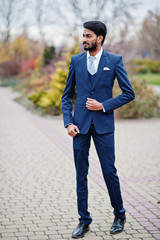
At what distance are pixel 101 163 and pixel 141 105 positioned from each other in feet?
31.7

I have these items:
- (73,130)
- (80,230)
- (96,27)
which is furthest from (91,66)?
(80,230)

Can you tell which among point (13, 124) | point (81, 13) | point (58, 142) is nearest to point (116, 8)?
point (81, 13)

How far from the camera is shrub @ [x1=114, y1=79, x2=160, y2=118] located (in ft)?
42.6

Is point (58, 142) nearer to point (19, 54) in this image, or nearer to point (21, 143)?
point (21, 143)

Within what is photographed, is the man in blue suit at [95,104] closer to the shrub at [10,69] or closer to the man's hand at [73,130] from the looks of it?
the man's hand at [73,130]

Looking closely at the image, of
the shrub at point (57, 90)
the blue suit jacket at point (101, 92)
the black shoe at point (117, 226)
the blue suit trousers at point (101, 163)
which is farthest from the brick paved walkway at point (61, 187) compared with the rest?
the shrub at point (57, 90)

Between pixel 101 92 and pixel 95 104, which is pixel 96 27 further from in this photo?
pixel 95 104

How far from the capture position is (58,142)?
30.4 feet

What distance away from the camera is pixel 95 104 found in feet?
11.7

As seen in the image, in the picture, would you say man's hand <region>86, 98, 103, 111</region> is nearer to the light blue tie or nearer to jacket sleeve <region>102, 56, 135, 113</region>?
jacket sleeve <region>102, 56, 135, 113</region>

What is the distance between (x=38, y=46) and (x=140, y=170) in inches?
2221

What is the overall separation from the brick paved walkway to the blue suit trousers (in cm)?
32

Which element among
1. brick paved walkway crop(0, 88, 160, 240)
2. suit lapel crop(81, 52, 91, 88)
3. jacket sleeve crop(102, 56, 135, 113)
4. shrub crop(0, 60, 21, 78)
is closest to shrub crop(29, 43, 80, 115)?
brick paved walkway crop(0, 88, 160, 240)

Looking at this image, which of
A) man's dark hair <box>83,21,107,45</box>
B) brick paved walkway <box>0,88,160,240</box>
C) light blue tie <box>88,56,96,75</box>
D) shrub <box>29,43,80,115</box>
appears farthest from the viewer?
shrub <box>29,43,80,115</box>
